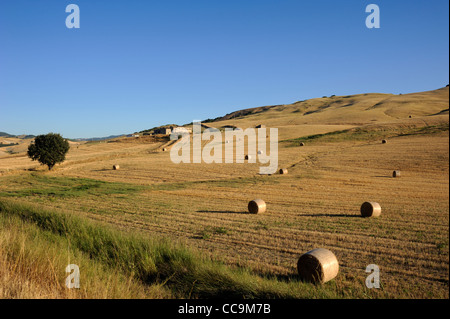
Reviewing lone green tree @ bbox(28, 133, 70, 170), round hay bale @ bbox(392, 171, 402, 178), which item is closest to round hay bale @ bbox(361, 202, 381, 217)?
round hay bale @ bbox(392, 171, 402, 178)

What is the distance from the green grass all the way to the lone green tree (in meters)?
29.0

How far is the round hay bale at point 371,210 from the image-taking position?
1356cm

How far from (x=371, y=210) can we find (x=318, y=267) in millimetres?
7683

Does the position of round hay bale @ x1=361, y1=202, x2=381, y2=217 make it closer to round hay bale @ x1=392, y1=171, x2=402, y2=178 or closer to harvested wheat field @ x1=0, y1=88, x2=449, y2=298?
harvested wheat field @ x1=0, y1=88, x2=449, y2=298

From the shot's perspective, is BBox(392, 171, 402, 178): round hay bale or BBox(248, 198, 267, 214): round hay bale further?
BBox(392, 171, 402, 178): round hay bale

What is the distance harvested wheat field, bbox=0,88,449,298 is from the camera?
21.4 ft

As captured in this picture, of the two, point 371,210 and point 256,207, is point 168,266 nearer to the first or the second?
point 256,207

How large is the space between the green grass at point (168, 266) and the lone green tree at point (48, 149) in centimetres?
2903

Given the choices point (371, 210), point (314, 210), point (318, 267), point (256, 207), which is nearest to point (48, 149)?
point (256, 207)

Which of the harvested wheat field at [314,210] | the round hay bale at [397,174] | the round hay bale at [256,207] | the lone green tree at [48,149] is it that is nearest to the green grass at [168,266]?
the harvested wheat field at [314,210]

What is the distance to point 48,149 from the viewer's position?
3594 centimetres

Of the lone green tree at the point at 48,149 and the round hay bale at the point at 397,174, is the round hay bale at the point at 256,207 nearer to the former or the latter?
the round hay bale at the point at 397,174
